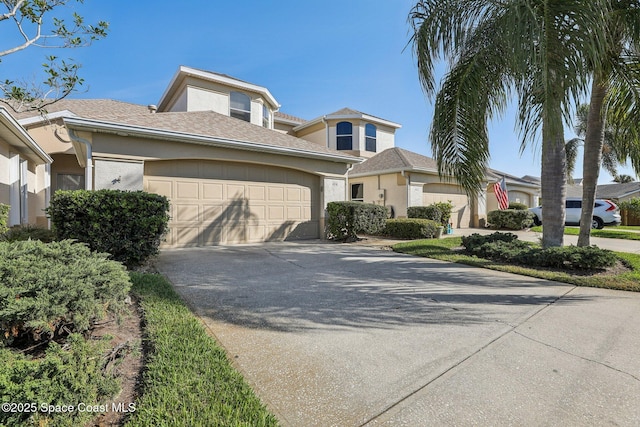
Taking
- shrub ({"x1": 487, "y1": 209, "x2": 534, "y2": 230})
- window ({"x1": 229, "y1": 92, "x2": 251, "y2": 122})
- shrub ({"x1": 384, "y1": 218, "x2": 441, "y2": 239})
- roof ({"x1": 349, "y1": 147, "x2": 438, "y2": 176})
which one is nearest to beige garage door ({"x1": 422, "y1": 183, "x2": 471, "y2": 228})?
roof ({"x1": 349, "y1": 147, "x2": 438, "y2": 176})

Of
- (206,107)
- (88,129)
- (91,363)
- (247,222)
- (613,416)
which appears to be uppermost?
(206,107)

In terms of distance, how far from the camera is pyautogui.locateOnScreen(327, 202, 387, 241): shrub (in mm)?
10195

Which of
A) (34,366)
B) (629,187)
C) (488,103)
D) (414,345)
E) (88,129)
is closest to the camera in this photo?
(34,366)

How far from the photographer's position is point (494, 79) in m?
6.30

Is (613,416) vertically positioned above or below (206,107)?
below

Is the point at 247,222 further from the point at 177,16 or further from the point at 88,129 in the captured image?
the point at 177,16

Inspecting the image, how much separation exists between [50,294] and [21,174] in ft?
37.3

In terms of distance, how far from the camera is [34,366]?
1.69 meters

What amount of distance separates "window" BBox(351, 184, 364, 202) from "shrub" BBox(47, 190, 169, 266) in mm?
11897

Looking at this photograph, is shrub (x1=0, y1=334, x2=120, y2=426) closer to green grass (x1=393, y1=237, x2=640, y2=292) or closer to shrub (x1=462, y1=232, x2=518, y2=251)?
green grass (x1=393, y1=237, x2=640, y2=292)

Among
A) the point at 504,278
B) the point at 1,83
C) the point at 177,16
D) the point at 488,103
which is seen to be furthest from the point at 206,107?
the point at 504,278

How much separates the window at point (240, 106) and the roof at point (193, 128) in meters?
2.95

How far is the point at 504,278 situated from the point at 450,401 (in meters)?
4.35

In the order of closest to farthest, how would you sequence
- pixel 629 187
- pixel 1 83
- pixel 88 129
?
pixel 1 83 → pixel 88 129 → pixel 629 187
